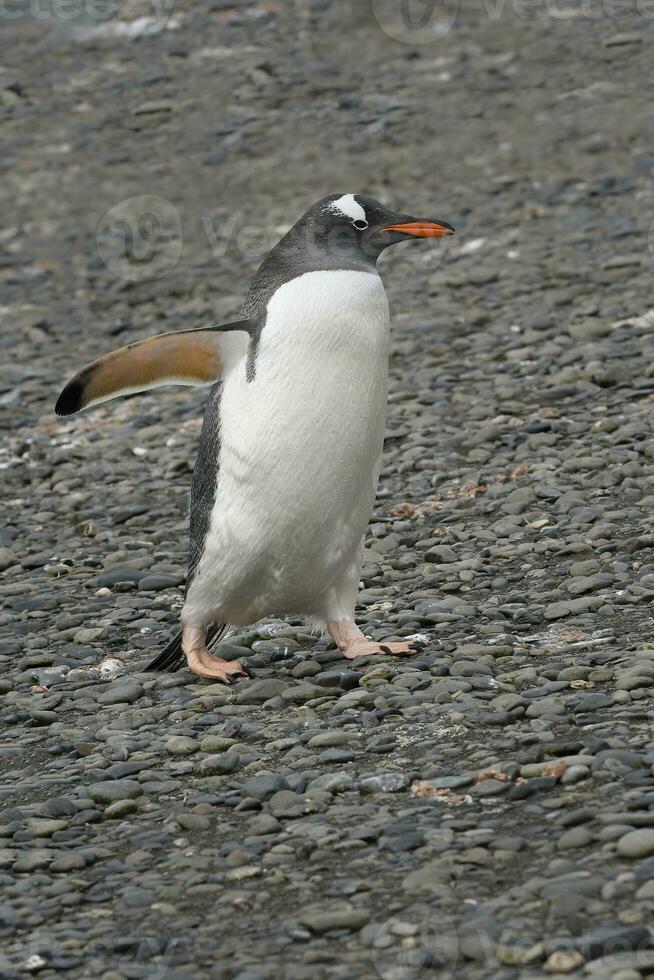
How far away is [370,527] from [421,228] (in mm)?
1857

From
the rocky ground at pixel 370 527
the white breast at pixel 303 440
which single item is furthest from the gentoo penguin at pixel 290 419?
the rocky ground at pixel 370 527

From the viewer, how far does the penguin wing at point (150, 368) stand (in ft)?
15.4

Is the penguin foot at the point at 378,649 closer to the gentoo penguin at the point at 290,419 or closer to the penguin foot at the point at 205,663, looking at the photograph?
the gentoo penguin at the point at 290,419

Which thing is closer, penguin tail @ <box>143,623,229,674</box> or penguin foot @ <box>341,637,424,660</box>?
penguin foot @ <box>341,637,424,660</box>

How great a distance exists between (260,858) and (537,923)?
2.45ft

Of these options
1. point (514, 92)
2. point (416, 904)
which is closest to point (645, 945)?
point (416, 904)

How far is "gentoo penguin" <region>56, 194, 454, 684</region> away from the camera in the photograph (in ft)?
14.6

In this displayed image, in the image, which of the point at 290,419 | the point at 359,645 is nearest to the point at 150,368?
the point at 290,419

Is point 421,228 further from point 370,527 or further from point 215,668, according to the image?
point 370,527

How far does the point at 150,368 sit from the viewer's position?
4.74m

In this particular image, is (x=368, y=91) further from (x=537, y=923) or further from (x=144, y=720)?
(x=537, y=923)

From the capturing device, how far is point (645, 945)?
2.89m

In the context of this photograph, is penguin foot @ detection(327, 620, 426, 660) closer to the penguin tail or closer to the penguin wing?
the penguin tail


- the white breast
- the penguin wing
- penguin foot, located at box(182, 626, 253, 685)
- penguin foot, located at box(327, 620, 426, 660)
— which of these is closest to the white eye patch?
the white breast
